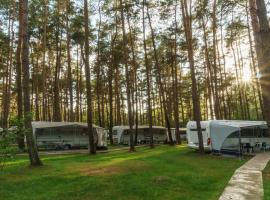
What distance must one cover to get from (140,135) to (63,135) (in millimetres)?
14138

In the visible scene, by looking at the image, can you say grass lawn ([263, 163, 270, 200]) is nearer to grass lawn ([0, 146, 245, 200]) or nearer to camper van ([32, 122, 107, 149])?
grass lawn ([0, 146, 245, 200])

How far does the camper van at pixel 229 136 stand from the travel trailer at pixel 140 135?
51.3 feet

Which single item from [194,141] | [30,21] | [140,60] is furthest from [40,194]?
[140,60]

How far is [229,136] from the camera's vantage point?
2552cm

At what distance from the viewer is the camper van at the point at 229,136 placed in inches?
961

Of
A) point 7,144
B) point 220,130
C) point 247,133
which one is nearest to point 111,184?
point 7,144

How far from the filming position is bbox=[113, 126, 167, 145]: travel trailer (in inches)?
1682

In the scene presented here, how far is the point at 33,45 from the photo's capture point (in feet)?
129

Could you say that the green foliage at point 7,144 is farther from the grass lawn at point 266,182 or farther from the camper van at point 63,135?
the camper van at point 63,135

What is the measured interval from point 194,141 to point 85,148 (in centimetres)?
1191

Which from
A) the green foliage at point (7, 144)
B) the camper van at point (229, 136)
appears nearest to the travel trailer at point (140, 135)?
the camper van at point (229, 136)

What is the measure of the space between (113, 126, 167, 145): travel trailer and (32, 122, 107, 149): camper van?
Result: 23.2ft

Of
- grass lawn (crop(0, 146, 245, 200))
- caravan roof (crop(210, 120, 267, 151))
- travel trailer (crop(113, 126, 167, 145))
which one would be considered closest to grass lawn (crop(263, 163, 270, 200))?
grass lawn (crop(0, 146, 245, 200))

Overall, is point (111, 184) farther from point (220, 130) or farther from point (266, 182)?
point (220, 130)
